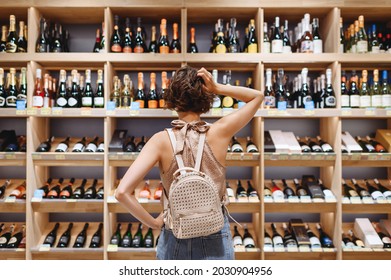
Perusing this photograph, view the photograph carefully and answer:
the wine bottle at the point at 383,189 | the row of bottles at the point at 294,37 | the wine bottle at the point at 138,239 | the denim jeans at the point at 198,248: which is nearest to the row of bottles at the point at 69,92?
the wine bottle at the point at 138,239

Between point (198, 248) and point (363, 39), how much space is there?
2959mm

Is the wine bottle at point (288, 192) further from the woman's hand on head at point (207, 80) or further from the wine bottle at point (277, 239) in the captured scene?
the woman's hand on head at point (207, 80)

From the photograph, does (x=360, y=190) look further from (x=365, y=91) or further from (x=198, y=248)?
(x=198, y=248)

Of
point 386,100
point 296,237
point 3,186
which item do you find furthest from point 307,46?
point 3,186

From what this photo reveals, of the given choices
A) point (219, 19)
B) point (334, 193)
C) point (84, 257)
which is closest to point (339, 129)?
point (334, 193)

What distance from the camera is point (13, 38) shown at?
11.7ft

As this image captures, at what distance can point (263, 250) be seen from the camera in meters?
3.22

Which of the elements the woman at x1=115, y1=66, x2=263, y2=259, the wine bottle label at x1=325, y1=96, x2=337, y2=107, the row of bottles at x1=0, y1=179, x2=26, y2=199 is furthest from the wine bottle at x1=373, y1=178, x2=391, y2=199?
the row of bottles at x1=0, y1=179, x2=26, y2=199

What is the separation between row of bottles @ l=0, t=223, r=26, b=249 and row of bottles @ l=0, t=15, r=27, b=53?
5.48ft

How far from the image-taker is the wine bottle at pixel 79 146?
3.33 metres

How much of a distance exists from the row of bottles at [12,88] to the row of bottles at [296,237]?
257 cm

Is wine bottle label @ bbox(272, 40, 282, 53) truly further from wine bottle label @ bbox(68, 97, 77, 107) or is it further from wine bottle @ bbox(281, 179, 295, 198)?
wine bottle label @ bbox(68, 97, 77, 107)

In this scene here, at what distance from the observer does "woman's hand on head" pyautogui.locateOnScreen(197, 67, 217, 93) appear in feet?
4.96

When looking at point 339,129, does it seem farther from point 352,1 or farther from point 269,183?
point 352,1
